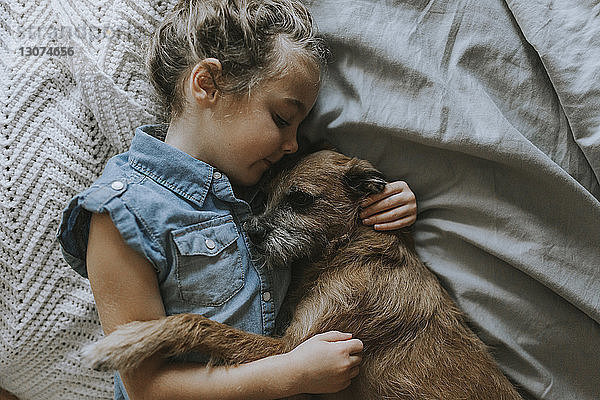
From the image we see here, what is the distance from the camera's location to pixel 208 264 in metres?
1.34

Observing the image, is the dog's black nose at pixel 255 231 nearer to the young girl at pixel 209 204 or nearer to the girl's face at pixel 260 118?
the young girl at pixel 209 204

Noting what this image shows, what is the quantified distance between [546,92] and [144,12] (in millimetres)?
1074

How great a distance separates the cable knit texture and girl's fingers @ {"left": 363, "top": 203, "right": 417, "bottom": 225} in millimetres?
655

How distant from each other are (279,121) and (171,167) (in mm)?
289

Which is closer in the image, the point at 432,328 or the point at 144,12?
the point at 432,328

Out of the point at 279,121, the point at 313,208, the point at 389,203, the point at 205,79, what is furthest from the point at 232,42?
the point at 389,203

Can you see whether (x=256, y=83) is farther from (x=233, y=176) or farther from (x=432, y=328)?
(x=432, y=328)

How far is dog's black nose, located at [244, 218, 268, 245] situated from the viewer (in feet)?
4.61

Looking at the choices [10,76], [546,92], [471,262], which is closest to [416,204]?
[471,262]

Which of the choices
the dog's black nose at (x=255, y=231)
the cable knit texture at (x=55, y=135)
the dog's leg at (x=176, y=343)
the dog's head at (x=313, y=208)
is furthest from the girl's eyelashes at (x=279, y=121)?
the dog's leg at (x=176, y=343)

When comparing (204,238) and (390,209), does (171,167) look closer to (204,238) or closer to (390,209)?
(204,238)

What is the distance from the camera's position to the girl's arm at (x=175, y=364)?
1243mm

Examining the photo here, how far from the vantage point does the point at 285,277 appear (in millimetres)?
1467

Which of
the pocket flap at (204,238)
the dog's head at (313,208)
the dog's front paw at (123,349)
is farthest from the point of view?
the dog's head at (313,208)
